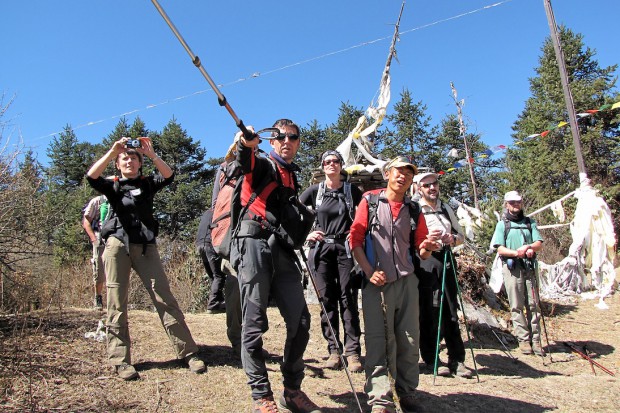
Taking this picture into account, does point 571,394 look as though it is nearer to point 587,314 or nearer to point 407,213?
point 407,213

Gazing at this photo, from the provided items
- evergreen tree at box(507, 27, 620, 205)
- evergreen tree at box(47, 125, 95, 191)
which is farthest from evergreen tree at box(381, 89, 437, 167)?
evergreen tree at box(47, 125, 95, 191)

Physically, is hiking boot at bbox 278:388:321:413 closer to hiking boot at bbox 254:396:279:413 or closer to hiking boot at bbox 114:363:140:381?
hiking boot at bbox 254:396:279:413

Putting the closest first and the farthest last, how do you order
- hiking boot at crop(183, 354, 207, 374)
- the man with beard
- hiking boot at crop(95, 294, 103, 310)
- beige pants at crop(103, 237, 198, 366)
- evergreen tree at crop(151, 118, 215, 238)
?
1. beige pants at crop(103, 237, 198, 366)
2. hiking boot at crop(183, 354, 207, 374)
3. the man with beard
4. hiking boot at crop(95, 294, 103, 310)
5. evergreen tree at crop(151, 118, 215, 238)

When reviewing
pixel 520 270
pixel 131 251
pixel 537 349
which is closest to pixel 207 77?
pixel 131 251

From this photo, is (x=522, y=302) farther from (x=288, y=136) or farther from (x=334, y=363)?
(x=288, y=136)

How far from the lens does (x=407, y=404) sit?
3352mm

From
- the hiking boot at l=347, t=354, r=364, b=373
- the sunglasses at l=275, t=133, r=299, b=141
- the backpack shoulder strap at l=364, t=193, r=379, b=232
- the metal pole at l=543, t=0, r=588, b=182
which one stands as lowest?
the hiking boot at l=347, t=354, r=364, b=373

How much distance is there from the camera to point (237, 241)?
3.08 metres

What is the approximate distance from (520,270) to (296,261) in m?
4.19

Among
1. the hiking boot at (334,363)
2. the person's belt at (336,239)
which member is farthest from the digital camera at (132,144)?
the hiking boot at (334,363)

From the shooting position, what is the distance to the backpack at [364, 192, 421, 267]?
3445 millimetres

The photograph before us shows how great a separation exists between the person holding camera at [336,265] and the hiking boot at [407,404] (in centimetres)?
96

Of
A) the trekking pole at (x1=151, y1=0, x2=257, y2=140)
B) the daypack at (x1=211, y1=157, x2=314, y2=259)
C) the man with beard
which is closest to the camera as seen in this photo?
the trekking pole at (x1=151, y1=0, x2=257, y2=140)

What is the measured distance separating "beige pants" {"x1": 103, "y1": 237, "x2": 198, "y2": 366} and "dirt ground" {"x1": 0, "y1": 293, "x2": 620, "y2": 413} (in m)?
0.22
